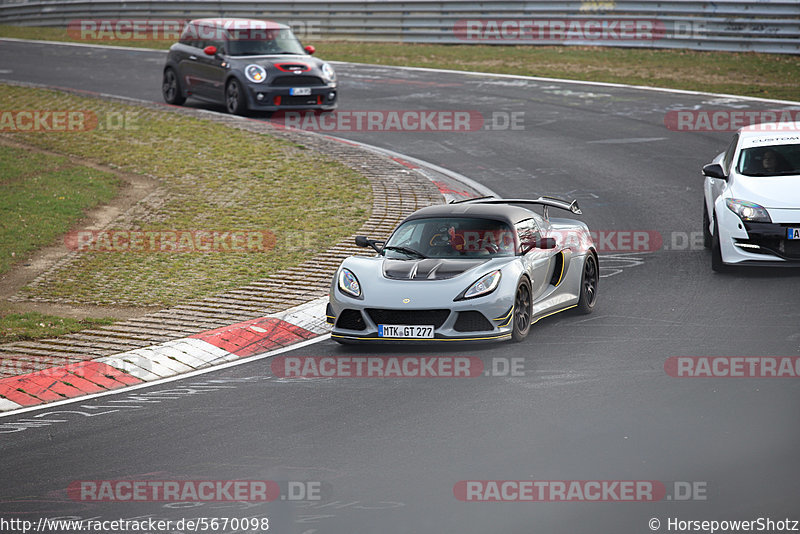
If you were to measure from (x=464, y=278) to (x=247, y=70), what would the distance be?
1292 cm

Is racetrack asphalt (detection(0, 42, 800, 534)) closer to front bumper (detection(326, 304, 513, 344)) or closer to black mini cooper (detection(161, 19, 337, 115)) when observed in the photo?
front bumper (detection(326, 304, 513, 344))

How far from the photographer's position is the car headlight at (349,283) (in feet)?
34.3

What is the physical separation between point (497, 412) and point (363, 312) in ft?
7.59

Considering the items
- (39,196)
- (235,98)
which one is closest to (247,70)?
(235,98)

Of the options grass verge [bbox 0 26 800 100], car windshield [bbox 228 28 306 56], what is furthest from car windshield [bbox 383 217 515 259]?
grass verge [bbox 0 26 800 100]

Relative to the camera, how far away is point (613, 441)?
7.57 meters

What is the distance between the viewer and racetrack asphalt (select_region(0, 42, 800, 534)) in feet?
21.7

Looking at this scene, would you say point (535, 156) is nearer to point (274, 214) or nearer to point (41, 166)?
point (274, 214)

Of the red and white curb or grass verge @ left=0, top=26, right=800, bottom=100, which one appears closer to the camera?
the red and white curb

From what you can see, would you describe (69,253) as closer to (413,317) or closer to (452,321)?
(413,317)

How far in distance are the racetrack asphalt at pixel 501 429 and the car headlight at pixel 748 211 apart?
662 millimetres

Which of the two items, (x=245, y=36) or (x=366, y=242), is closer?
(x=366, y=242)

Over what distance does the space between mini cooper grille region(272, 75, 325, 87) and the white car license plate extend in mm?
12509

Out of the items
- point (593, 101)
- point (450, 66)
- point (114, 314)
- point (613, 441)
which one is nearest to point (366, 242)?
point (114, 314)
